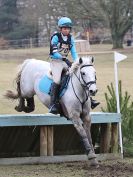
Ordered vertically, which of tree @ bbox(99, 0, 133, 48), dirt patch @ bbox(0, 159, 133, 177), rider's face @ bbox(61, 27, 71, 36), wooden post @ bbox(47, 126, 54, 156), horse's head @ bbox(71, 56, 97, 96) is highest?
tree @ bbox(99, 0, 133, 48)

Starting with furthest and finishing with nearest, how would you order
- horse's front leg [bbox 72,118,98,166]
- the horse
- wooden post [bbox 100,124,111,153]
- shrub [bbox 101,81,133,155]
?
shrub [bbox 101,81,133,155]
wooden post [bbox 100,124,111,153]
horse's front leg [bbox 72,118,98,166]
the horse

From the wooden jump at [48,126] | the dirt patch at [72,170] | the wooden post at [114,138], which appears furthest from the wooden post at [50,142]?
the wooden post at [114,138]

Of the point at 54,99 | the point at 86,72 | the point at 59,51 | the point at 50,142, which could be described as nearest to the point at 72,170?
the point at 50,142

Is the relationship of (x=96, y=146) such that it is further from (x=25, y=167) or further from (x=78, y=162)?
(x=25, y=167)

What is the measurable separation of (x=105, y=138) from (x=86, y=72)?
2099 millimetres

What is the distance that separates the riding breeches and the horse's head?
1.31 feet

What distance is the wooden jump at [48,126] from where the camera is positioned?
28.0 feet

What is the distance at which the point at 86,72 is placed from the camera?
7758 millimetres

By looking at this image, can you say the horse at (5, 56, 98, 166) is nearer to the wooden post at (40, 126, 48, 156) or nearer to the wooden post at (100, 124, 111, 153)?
the wooden post at (40, 126, 48, 156)

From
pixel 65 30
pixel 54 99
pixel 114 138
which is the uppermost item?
pixel 65 30

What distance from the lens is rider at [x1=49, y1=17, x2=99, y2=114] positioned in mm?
8273

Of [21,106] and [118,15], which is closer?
[21,106]

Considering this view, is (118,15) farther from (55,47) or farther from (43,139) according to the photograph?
(55,47)

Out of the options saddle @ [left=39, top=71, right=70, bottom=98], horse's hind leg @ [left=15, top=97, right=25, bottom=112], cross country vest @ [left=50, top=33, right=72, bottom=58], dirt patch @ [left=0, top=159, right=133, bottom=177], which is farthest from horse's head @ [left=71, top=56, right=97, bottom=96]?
horse's hind leg @ [left=15, top=97, right=25, bottom=112]
